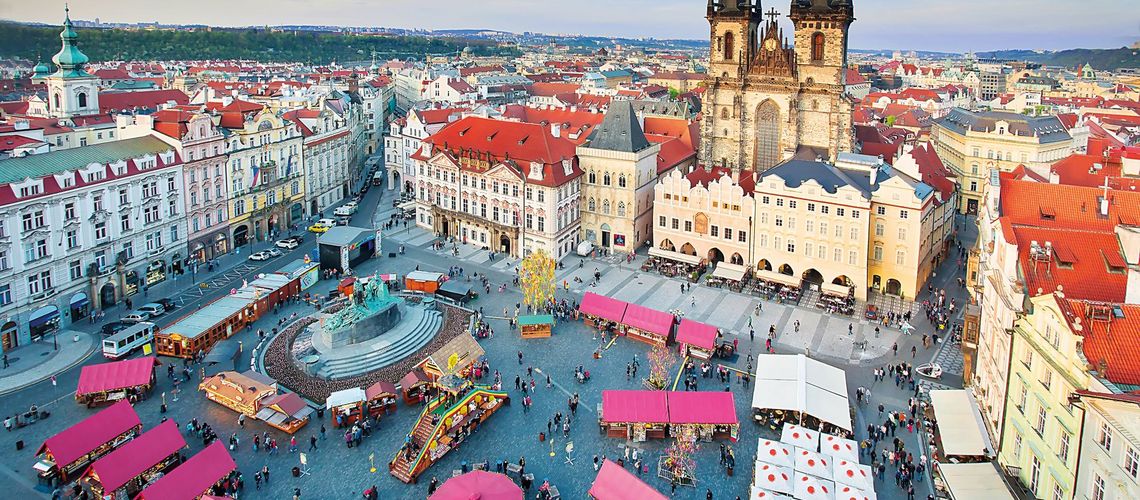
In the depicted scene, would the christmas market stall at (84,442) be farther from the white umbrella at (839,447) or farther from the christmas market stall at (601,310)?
the white umbrella at (839,447)

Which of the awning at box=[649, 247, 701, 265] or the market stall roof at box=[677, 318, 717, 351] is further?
the awning at box=[649, 247, 701, 265]

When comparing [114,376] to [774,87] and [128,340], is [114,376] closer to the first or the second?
[128,340]

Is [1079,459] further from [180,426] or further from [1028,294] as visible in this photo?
[180,426]

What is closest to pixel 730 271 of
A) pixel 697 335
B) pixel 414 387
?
pixel 697 335

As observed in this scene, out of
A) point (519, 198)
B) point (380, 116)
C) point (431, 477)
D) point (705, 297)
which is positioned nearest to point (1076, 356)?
point (431, 477)

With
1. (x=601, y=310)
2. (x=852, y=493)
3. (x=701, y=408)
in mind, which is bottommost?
(x=852, y=493)

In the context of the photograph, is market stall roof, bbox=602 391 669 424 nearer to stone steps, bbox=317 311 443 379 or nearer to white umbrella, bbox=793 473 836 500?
white umbrella, bbox=793 473 836 500

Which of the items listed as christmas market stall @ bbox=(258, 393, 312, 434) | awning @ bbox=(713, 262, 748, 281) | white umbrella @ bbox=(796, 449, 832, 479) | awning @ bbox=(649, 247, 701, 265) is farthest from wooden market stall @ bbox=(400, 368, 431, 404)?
awning @ bbox=(649, 247, 701, 265)

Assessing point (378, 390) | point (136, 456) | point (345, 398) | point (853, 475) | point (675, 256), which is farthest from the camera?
point (675, 256)
